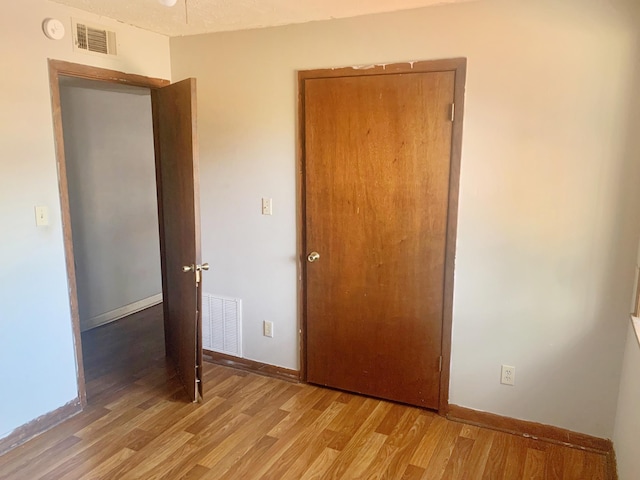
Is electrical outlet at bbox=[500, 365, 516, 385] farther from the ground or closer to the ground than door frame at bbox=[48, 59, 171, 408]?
closer to the ground

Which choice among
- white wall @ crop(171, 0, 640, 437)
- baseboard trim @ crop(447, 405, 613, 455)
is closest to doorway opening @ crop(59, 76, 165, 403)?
white wall @ crop(171, 0, 640, 437)

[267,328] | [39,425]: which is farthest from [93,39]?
[39,425]

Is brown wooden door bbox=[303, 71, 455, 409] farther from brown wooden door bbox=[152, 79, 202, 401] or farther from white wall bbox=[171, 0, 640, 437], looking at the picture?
brown wooden door bbox=[152, 79, 202, 401]

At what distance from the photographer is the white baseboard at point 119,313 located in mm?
4141

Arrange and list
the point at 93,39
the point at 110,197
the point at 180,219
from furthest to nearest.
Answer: the point at 110,197
the point at 180,219
the point at 93,39

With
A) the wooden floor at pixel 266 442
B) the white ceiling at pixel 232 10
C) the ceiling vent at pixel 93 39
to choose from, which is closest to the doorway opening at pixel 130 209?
the ceiling vent at pixel 93 39

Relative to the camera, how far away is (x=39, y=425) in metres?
2.58

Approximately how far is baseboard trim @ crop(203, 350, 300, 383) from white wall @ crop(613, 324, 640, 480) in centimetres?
178

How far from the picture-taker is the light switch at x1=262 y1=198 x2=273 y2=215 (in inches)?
120

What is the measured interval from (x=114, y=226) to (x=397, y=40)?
9.88ft

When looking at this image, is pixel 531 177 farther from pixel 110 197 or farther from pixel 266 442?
pixel 110 197

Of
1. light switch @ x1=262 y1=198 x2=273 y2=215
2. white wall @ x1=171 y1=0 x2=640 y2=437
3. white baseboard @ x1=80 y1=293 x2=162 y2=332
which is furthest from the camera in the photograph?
white baseboard @ x1=80 y1=293 x2=162 y2=332

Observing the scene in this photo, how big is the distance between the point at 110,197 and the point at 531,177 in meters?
3.45

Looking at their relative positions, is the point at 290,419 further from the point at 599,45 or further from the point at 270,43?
the point at 599,45
